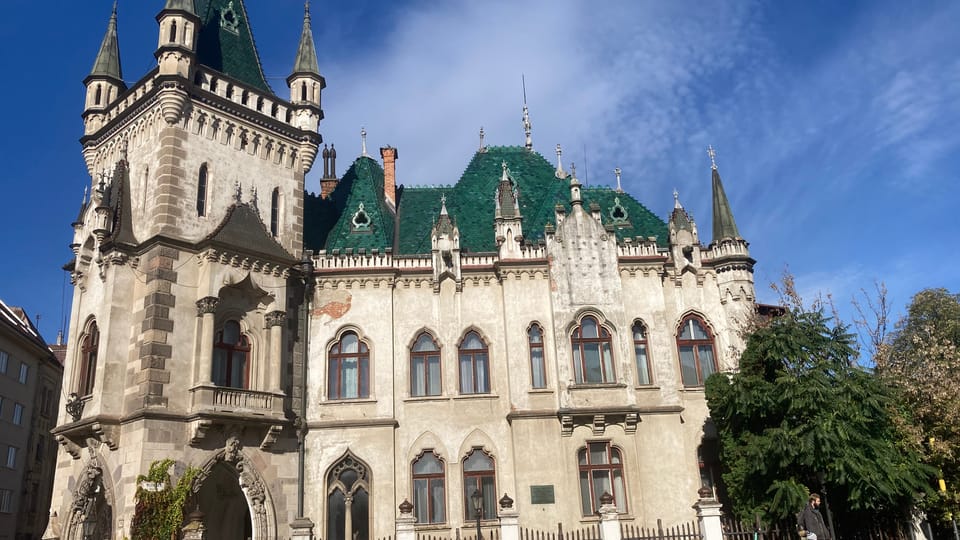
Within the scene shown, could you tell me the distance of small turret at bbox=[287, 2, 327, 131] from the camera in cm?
2823

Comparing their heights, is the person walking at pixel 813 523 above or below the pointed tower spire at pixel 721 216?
below

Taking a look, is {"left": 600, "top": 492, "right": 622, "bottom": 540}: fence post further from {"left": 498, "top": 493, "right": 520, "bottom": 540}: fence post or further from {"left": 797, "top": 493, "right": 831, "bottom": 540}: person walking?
{"left": 797, "top": 493, "right": 831, "bottom": 540}: person walking

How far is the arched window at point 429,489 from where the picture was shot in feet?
80.8

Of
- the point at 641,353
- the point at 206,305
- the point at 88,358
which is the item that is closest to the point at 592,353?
the point at 641,353

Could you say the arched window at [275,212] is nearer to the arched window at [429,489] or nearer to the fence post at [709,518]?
the arched window at [429,489]

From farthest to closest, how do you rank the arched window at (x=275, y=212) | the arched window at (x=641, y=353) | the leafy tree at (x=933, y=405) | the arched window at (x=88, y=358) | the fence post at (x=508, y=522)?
the arched window at (x=275, y=212)
the arched window at (x=641, y=353)
the arched window at (x=88, y=358)
the leafy tree at (x=933, y=405)
the fence post at (x=508, y=522)

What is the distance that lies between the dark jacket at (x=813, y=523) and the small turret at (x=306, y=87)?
66.3ft

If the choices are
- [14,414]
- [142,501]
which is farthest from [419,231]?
[14,414]

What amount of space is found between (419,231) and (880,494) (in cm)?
1765

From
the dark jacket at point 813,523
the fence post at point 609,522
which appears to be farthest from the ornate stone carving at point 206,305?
the dark jacket at point 813,523

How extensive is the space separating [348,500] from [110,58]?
18.1 meters

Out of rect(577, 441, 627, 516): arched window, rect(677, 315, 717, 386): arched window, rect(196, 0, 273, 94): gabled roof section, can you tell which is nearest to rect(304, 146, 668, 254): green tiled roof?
rect(677, 315, 717, 386): arched window

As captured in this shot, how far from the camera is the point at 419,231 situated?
29984mm

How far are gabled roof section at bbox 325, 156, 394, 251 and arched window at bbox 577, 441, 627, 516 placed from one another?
1001cm
